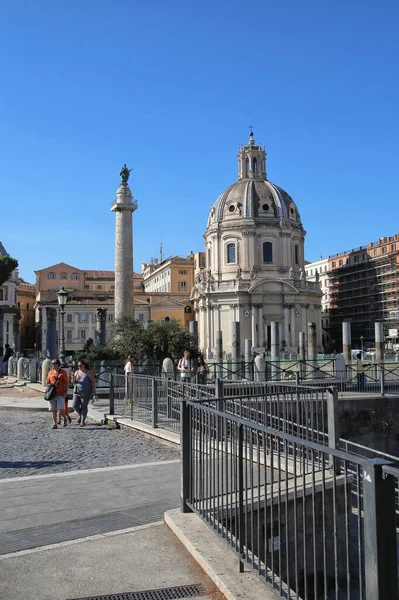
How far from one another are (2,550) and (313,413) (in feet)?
15.4

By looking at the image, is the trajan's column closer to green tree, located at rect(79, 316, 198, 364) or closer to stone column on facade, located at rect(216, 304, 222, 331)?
green tree, located at rect(79, 316, 198, 364)

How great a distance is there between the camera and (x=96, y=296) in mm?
78062

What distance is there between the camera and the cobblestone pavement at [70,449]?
8.55m

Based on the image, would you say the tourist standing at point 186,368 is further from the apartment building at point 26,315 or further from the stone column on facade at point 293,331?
the apartment building at point 26,315

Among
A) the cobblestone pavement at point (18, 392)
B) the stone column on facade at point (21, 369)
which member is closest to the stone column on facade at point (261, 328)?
the stone column on facade at point (21, 369)

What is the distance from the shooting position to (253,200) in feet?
208

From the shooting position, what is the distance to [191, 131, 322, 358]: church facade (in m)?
60.1

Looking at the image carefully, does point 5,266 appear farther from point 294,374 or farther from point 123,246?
point 294,374

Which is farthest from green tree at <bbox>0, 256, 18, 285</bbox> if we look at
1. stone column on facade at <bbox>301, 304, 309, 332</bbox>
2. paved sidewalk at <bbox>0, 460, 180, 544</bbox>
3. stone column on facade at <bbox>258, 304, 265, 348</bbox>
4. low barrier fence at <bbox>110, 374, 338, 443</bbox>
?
paved sidewalk at <bbox>0, 460, 180, 544</bbox>

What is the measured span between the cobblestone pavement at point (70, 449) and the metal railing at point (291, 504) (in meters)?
3.48

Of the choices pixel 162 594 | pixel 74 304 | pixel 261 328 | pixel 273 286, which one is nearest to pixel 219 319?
pixel 261 328

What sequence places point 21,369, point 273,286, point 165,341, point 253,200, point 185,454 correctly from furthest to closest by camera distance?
1. point 253,200
2. point 273,286
3. point 165,341
4. point 21,369
5. point 185,454

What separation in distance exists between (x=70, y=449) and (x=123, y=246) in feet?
103

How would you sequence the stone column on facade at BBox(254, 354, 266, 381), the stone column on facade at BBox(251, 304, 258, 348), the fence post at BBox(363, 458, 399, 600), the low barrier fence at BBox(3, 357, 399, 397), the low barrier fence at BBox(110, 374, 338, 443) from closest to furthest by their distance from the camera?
1. the fence post at BBox(363, 458, 399, 600)
2. the low barrier fence at BBox(110, 374, 338, 443)
3. the low barrier fence at BBox(3, 357, 399, 397)
4. the stone column on facade at BBox(254, 354, 266, 381)
5. the stone column on facade at BBox(251, 304, 258, 348)
